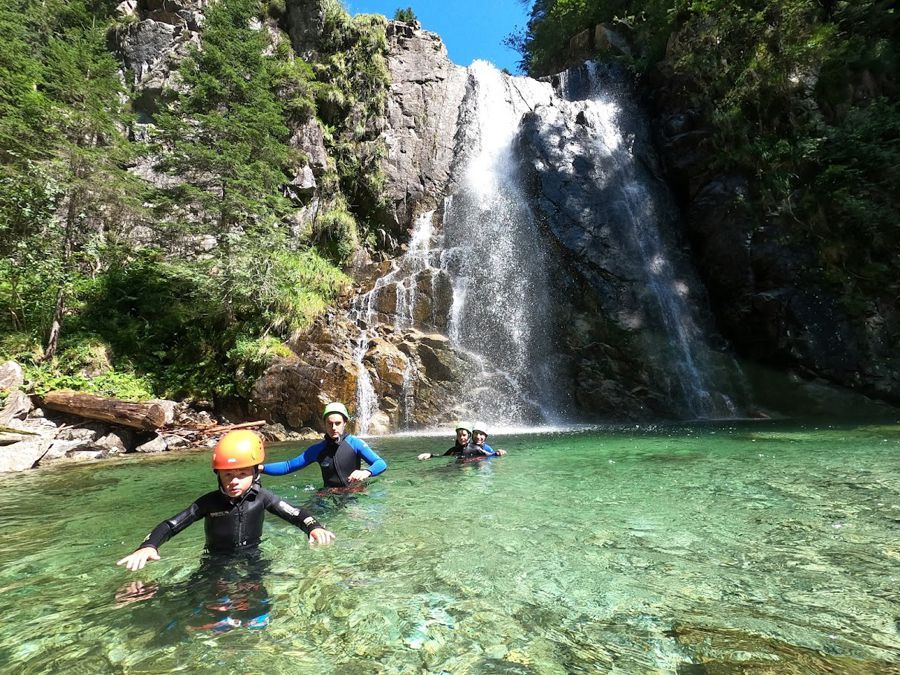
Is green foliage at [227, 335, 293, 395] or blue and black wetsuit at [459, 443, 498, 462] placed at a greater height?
green foliage at [227, 335, 293, 395]

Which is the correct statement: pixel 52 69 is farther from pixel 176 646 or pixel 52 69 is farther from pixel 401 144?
pixel 176 646

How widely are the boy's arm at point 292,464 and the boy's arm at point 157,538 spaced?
1276 millimetres

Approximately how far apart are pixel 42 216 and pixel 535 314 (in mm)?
14619

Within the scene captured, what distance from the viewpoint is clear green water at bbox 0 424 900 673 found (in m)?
2.05

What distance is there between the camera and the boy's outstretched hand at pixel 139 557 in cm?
267

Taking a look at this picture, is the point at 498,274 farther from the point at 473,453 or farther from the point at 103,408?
the point at 103,408

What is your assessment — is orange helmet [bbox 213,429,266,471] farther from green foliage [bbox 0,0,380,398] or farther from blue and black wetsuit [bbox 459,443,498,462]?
green foliage [bbox 0,0,380,398]

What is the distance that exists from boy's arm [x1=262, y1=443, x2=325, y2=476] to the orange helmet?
154cm

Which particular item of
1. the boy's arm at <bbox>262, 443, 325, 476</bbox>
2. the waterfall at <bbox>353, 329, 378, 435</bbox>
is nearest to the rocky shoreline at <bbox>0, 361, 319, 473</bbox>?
the waterfall at <bbox>353, 329, 378, 435</bbox>

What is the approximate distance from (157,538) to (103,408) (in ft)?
30.6

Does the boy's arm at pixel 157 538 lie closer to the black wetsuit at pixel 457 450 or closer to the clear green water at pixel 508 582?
the clear green water at pixel 508 582

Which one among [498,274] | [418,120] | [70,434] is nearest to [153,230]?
[70,434]

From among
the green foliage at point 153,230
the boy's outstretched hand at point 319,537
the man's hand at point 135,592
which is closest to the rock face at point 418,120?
the green foliage at point 153,230

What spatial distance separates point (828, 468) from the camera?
18.6 ft
